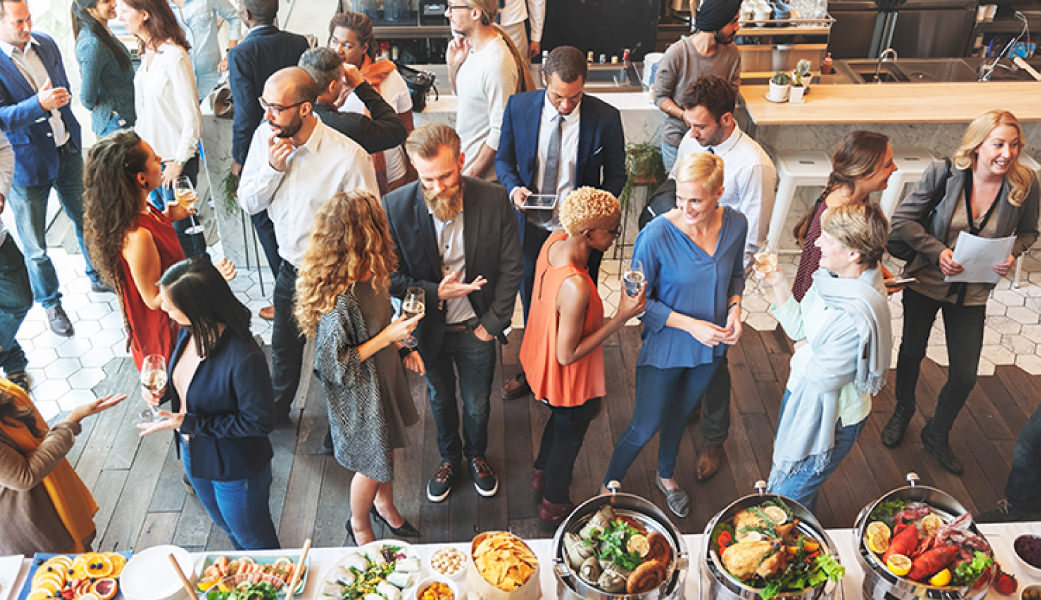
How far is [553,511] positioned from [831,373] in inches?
51.1

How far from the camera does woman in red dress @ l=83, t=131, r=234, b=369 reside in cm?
304

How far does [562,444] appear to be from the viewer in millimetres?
3252

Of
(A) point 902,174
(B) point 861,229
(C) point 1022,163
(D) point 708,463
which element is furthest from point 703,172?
(C) point 1022,163

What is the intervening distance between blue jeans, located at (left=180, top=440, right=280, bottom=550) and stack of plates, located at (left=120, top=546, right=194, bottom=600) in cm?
47

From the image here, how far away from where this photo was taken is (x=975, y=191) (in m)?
3.30

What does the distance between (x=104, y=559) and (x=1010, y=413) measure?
3909 mm

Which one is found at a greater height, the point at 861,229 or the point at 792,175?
the point at 861,229

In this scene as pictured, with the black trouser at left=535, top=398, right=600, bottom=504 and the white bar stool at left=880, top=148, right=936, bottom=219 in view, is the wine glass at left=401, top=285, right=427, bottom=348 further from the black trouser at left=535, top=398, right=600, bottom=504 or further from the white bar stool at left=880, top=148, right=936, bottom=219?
the white bar stool at left=880, top=148, right=936, bottom=219

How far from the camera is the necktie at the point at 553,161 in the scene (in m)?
3.71

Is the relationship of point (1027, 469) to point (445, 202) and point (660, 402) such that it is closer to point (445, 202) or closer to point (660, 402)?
point (660, 402)

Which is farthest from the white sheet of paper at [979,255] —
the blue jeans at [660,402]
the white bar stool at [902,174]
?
the white bar stool at [902,174]

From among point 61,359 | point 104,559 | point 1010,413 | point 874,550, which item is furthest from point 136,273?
point 1010,413

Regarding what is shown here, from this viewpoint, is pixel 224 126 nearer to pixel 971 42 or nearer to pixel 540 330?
pixel 540 330

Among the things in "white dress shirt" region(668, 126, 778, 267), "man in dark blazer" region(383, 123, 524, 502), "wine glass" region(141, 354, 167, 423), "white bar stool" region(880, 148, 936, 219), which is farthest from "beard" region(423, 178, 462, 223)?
"white bar stool" region(880, 148, 936, 219)
